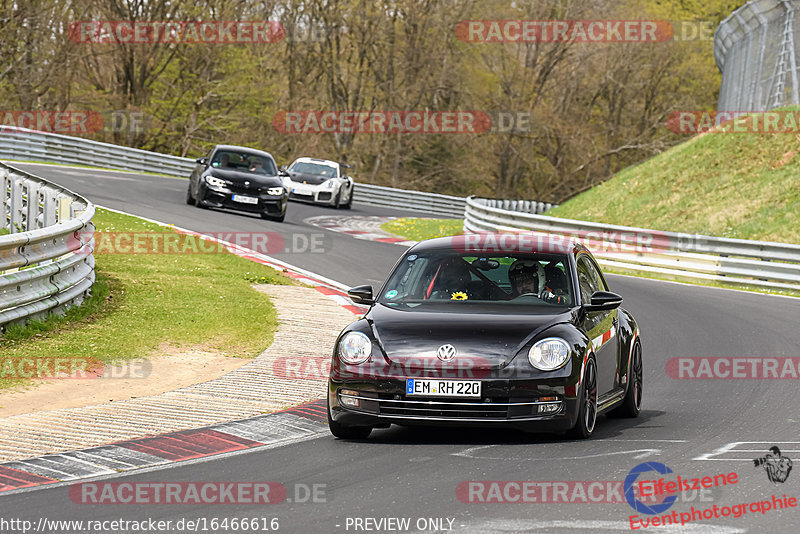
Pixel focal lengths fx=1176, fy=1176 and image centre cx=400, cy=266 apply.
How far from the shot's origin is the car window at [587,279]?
9094mm

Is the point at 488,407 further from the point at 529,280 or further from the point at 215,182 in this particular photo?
the point at 215,182

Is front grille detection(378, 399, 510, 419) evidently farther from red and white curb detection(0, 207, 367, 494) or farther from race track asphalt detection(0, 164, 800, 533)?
red and white curb detection(0, 207, 367, 494)

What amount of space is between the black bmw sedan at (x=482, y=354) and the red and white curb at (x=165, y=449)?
599mm

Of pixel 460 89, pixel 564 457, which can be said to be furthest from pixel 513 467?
pixel 460 89

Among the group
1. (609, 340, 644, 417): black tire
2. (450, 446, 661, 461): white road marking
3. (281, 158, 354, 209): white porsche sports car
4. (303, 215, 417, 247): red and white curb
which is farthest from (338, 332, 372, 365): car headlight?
(281, 158, 354, 209): white porsche sports car

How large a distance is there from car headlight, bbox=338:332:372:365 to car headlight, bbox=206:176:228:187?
64.9 ft

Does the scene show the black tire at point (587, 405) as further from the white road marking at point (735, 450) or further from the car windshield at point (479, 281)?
the white road marking at point (735, 450)

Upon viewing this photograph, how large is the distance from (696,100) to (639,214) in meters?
33.6

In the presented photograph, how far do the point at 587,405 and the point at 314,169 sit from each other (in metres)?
29.8

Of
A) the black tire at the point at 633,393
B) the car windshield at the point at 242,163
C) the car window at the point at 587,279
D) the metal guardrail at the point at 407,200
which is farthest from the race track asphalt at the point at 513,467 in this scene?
the metal guardrail at the point at 407,200

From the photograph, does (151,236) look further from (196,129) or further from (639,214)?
(196,129)

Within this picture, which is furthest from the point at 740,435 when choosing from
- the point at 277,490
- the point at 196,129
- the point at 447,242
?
the point at 196,129

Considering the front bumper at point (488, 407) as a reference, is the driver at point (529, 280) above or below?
above

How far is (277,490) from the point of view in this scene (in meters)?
6.55
